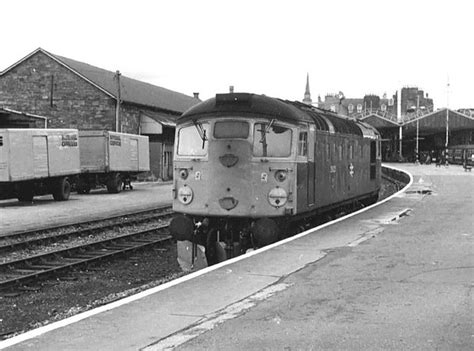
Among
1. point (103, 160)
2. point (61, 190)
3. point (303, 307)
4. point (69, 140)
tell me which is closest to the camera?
point (303, 307)

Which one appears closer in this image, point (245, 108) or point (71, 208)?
point (245, 108)

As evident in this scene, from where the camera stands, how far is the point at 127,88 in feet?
156

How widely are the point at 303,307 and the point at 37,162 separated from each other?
2063cm

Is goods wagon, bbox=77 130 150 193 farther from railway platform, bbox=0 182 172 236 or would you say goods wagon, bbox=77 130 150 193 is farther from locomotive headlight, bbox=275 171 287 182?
locomotive headlight, bbox=275 171 287 182

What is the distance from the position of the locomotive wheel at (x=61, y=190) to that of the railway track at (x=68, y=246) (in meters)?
7.70

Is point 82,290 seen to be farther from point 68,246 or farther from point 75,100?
point 75,100

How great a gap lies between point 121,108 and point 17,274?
3033cm

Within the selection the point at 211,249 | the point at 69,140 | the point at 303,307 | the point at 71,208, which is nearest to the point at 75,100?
the point at 69,140

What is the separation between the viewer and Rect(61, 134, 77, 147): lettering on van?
28119 mm

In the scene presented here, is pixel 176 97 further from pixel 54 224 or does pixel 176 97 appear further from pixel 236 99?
pixel 236 99

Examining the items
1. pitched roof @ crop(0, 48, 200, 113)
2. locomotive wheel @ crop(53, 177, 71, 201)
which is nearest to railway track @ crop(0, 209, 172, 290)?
locomotive wheel @ crop(53, 177, 71, 201)

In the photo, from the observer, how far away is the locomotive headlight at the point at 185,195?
12.3 meters

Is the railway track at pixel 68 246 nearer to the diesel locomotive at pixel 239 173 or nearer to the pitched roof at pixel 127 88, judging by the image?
the diesel locomotive at pixel 239 173

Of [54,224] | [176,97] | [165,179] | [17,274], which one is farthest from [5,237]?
[176,97]
